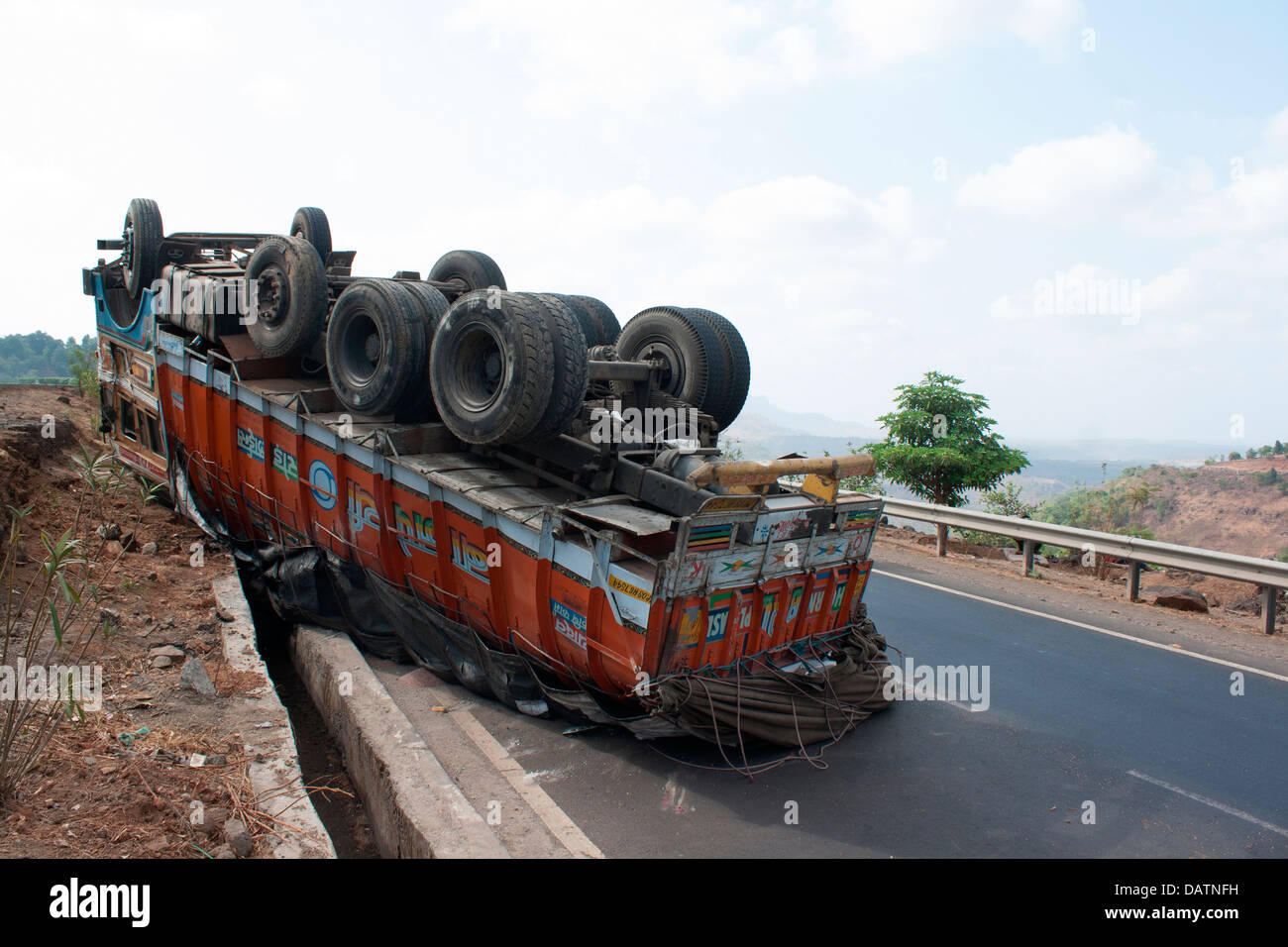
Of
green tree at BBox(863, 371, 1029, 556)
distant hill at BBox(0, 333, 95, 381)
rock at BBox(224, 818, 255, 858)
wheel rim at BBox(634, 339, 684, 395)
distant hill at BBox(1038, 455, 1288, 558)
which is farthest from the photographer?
distant hill at BBox(0, 333, 95, 381)

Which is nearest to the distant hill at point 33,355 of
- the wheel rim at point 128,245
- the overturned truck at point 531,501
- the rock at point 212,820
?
the wheel rim at point 128,245

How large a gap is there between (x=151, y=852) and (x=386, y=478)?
3236 mm

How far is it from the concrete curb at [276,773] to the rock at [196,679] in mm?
233

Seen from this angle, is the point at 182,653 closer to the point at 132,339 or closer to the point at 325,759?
the point at 325,759

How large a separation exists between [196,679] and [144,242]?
6398mm

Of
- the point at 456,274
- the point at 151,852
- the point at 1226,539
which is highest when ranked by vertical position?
the point at 456,274

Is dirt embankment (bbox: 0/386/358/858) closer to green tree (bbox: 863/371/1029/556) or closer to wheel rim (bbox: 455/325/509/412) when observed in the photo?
wheel rim (bbox: 455/325/509/412)

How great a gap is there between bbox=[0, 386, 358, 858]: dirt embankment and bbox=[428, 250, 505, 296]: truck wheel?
3756 millimetres

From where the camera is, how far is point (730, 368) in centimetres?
748

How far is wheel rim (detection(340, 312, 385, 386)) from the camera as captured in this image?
7.11 metres

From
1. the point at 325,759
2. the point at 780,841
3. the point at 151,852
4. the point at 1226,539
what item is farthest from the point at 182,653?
the point at 1226,539

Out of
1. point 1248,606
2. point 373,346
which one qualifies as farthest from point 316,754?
point 1248,606

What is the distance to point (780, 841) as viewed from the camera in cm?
428

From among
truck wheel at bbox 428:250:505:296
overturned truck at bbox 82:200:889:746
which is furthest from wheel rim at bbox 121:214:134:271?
truck wheel at bbox 428:250:505:296
